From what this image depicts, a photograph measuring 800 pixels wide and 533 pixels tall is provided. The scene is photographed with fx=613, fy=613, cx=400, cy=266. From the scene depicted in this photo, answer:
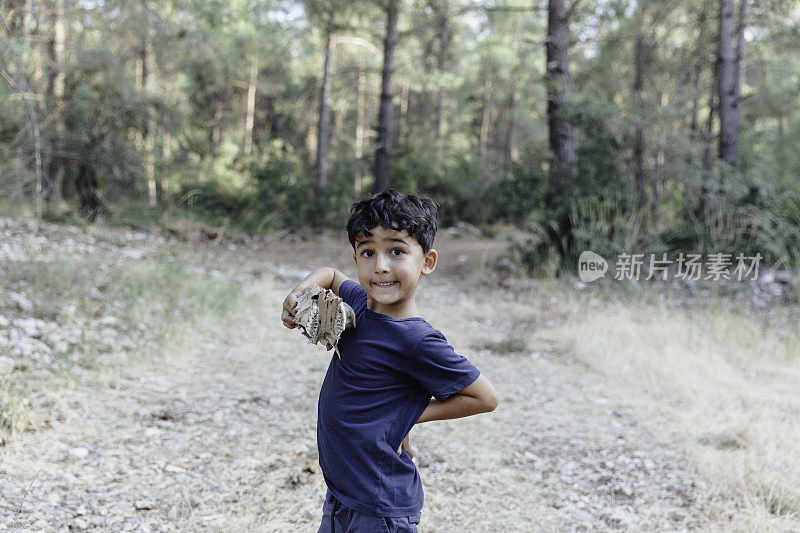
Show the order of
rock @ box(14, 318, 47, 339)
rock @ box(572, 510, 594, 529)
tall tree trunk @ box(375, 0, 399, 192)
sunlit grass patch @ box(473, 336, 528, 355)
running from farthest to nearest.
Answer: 1. tall tree trunk @ box(375, 0, 399, 192)
2. sunlit grass patch @ box(473, 336, 528, 355)
3. rock @ box(14, 318, 47, 339)
4. rock @ box(572, 510, 594, 529)

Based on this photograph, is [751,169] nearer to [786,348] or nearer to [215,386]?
[786,348]

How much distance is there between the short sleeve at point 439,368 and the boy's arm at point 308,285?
30cm

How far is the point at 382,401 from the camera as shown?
1393 millimetres

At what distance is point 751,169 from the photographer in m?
7.87

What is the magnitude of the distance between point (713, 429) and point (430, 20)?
10932 mm

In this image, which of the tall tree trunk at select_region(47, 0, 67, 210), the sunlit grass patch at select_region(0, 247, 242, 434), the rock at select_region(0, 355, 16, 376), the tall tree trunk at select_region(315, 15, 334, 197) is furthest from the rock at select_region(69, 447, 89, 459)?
the tall tree trunk at select_region(315, 15, 334, 197)

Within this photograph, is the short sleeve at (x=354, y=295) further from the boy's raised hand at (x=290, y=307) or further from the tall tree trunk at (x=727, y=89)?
the tall tree trunk at (x=727, y=89)

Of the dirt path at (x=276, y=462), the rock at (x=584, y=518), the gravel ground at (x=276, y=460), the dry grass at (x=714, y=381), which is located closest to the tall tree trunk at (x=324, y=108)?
the dry grass at (x=714, y=381)

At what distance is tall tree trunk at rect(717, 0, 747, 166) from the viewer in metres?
8.25

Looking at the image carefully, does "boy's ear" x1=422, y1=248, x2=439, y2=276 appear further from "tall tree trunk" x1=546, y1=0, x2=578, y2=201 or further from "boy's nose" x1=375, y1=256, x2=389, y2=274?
"tall tree trunk" x1=546, y1=0, x2=578, y2=201

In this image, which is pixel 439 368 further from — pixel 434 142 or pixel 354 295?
pixel 434 142

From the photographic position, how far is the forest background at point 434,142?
707cm

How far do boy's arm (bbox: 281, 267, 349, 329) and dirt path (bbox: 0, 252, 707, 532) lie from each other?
106cm

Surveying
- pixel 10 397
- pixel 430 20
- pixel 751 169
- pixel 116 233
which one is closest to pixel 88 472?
pixel 10 397
